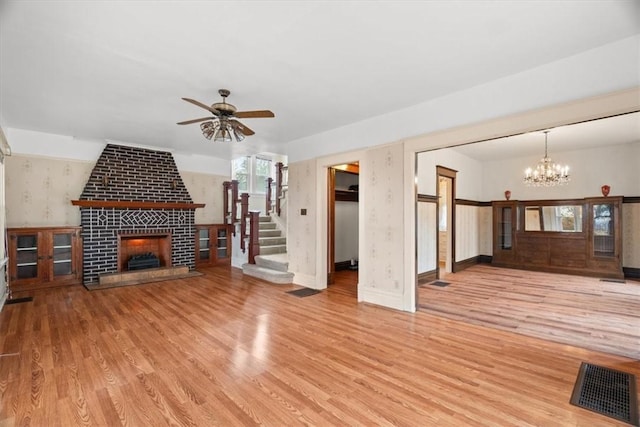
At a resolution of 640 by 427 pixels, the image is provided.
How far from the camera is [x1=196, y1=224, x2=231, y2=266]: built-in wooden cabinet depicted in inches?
295

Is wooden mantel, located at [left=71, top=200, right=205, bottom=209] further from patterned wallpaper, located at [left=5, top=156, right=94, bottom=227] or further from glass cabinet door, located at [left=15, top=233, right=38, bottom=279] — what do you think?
glass cabinet door, located at [left=15, top=233, right=38, bottom=279]

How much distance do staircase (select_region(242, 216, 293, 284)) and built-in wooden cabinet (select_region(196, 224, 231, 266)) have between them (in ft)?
3.49

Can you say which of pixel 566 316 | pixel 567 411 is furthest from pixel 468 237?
pixel 567 411

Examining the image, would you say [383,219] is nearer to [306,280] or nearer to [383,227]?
[383,227]

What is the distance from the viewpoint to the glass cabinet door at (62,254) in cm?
544

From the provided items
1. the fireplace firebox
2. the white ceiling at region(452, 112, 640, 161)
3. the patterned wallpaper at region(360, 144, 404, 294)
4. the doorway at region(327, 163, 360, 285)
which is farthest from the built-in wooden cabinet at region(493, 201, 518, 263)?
the fireplace firebox

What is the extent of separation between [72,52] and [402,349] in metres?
4.24

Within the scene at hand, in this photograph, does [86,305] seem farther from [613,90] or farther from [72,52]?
[613,90]

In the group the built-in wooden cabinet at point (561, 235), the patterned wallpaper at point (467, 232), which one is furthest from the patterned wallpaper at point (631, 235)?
the patterned wallpaper at point (467, 232)

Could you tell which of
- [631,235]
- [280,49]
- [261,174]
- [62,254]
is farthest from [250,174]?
[631,235]

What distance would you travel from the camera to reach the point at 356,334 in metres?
3.29

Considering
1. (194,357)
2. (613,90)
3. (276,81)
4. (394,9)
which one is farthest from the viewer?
(276,81)

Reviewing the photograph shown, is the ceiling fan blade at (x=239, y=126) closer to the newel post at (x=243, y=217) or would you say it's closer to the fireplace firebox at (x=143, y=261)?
the newel post at (x=243, y=217)

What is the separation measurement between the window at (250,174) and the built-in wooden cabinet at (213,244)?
185 centimetres
